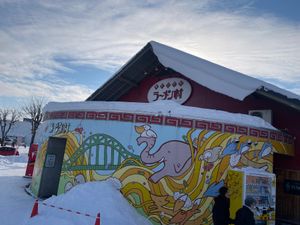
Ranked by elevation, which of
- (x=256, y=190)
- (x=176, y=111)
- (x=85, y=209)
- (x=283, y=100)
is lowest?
(x=85, y=209)

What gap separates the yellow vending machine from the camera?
9.46 meters

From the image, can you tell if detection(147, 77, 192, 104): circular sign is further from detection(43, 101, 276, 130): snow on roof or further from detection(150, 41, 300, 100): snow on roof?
detection(43, 101, 276, 130): snow on roof

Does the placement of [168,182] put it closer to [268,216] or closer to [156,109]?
[156,109]

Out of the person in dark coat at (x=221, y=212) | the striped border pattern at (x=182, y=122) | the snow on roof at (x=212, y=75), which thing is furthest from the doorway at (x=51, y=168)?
the person in dark coat at (x=221, y=212)

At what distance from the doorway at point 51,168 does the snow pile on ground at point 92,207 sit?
11.5 feet

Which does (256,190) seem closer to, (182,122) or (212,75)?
(182,122)

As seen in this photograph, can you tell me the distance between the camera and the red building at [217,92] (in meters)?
11.7

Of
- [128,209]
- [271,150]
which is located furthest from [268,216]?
[128,209]

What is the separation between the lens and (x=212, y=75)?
12656mm

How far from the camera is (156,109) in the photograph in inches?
412

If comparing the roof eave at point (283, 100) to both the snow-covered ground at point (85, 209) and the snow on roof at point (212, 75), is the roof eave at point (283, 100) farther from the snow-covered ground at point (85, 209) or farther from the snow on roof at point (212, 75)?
the snow-covered ground at point (85, 209)

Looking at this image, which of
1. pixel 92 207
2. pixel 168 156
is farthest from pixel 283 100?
pixel 92 207

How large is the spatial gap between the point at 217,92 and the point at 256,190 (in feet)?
17.0

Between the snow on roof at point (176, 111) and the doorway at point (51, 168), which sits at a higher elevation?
the snow on roof at point (176, 111)
